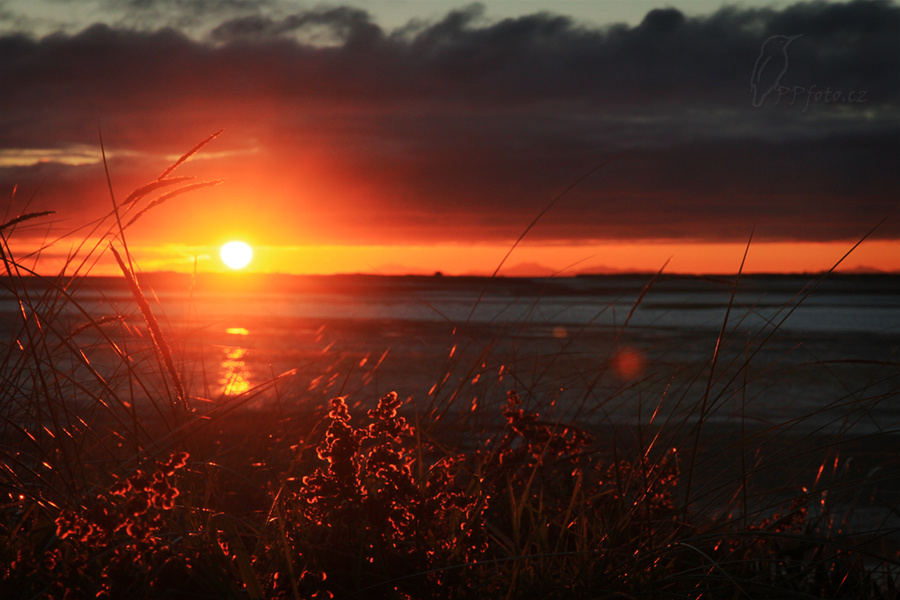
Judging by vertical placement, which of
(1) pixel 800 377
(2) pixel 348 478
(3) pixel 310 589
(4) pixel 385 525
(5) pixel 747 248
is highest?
(5) pixel 747 248

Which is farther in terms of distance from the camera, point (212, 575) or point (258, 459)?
point (258, 459)

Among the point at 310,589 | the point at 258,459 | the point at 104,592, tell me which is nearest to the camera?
the point at 104,592

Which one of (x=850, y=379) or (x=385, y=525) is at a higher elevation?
(x=385, y=525)

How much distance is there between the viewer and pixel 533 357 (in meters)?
5.17

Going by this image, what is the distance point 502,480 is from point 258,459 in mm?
1155

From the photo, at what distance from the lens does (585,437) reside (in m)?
2.75

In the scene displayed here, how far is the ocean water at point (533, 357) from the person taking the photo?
2.64 meters

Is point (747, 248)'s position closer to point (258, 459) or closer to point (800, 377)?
point (258, 459)

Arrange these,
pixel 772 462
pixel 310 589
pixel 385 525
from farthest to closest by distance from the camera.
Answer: pixel 772 462, pixel 385 525, pixel 310 589

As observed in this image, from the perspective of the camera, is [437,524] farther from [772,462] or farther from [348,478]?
[772,462]

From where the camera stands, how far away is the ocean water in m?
2.64

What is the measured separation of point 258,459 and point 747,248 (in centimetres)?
225

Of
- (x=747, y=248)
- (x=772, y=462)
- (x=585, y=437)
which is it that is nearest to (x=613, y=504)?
(x=585, y=437)

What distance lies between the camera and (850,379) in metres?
9.23
